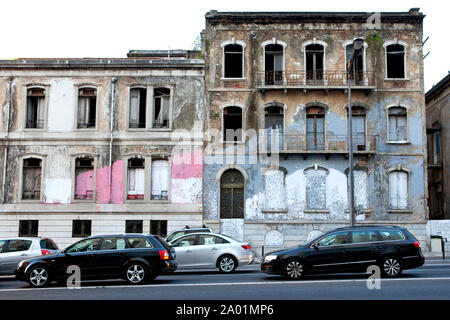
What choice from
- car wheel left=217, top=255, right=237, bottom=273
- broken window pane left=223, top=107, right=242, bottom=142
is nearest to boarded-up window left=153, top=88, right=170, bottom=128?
broken window pane left=223, top=107, right=242, bottom=142

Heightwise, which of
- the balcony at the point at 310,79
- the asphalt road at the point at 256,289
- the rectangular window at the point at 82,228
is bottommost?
the asphalt road at the point at 256,289

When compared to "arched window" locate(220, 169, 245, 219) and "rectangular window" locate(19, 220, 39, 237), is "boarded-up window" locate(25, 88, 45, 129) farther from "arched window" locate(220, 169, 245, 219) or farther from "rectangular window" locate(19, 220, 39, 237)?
"arched window" locate(220, 169, 245, 219)

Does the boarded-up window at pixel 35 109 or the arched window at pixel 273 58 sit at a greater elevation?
the arched window at pixel 273 58

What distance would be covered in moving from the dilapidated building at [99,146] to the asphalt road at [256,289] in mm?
11204

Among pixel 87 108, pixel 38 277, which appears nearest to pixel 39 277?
pixel 38 277

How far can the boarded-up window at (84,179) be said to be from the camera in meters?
27.4

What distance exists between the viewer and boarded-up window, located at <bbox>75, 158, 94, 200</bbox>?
27.4 m

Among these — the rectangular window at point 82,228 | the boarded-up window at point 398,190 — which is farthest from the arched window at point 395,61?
the rectangular window at point 82,228

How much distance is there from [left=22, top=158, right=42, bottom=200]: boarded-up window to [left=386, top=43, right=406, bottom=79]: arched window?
20.2 metres

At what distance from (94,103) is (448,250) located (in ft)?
68.8

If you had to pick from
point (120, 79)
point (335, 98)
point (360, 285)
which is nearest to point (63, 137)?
point (120, 79)

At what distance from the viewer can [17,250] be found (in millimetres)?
17766

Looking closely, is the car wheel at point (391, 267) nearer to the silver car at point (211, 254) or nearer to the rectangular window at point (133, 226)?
the silver car at point (211, 254)
